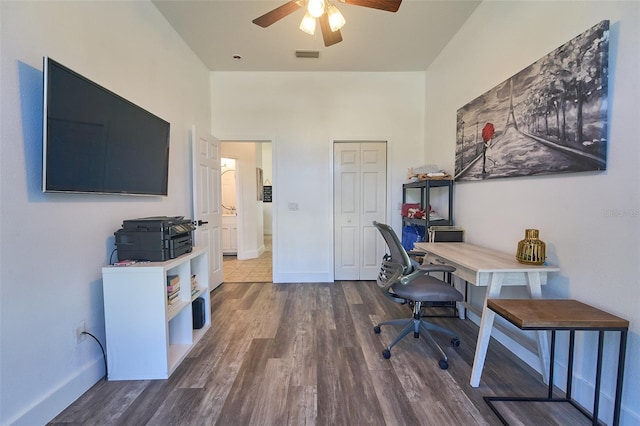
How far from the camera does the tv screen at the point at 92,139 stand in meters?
1.33

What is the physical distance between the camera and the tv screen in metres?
1.33

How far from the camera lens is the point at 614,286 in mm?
1311

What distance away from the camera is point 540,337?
5.26 feet

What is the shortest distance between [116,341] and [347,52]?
3.53 m

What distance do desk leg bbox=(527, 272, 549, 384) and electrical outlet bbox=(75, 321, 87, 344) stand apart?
280 cm

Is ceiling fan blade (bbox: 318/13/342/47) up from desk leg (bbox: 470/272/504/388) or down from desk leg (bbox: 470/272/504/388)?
up

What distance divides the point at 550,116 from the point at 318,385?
2279mm

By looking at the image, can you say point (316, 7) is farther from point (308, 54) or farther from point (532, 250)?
point (532, 250)

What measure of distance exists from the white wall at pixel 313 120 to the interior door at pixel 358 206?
0.47 feet

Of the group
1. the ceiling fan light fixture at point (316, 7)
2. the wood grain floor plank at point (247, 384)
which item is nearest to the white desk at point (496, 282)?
the wood grain floor plank at point (247, 384)

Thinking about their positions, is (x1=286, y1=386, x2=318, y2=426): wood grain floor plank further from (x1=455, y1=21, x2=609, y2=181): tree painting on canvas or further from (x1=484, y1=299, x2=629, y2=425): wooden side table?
(x1=455, y1=21, x2=609, y2=181): tree painting on canvas

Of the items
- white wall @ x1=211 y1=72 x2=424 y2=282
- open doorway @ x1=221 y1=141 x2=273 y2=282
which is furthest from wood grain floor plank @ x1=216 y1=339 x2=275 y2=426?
open doorway @ x1=221 y1=141 x2=273 y2=282

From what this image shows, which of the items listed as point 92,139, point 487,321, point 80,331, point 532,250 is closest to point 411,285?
point 487,321

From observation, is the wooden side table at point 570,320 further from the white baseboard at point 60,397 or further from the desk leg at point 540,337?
the white baseboard at point 60,397
